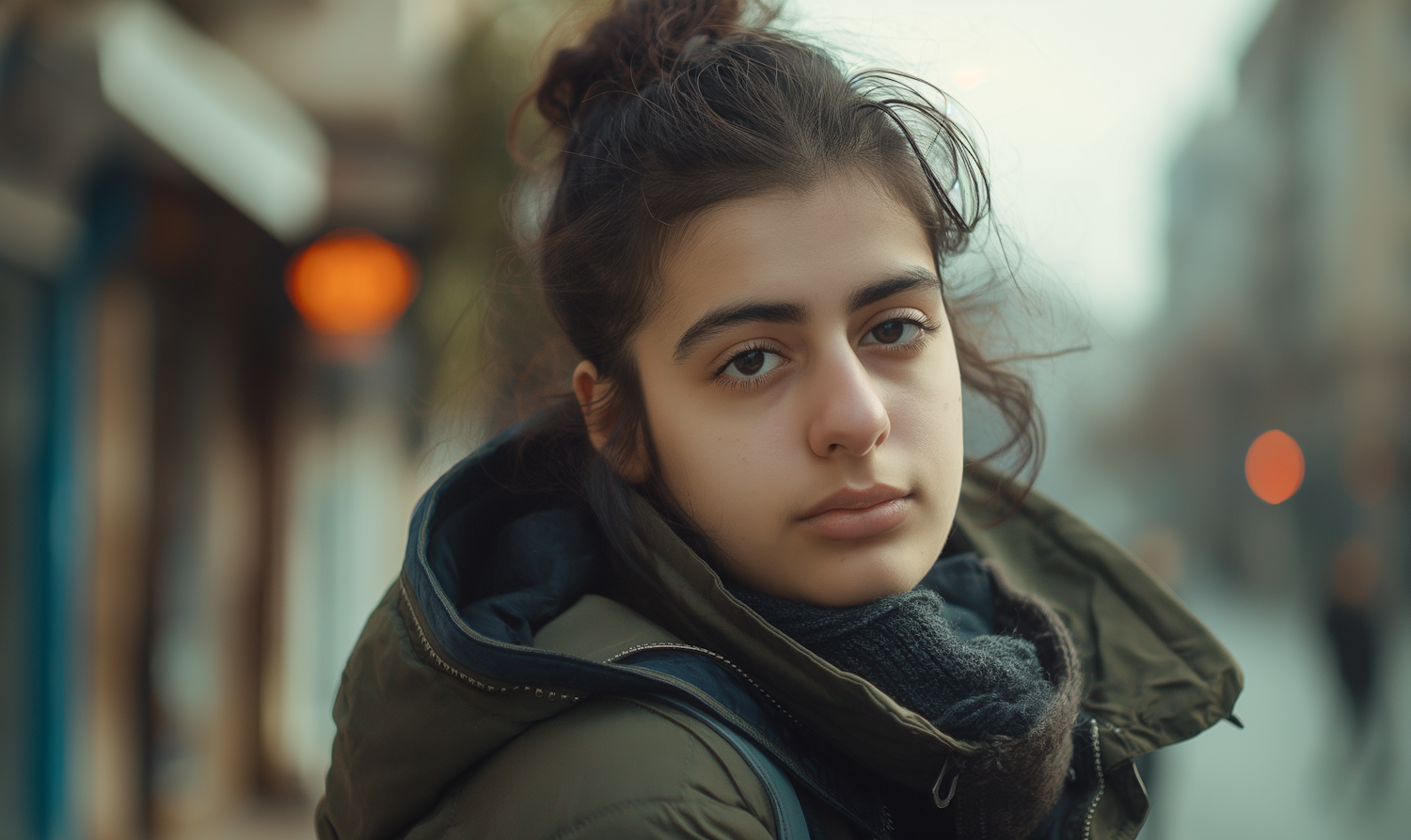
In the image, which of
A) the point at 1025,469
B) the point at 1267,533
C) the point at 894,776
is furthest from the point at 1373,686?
the point at 1267,533

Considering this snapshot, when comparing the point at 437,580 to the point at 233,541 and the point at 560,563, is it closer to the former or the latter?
the point at 560,563

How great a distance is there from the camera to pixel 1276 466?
28.3 m

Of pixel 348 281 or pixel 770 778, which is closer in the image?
pixel 770 778

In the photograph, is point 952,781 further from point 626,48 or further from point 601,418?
point 626,48

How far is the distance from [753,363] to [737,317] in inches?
2.8

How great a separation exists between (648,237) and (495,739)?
70 centimetres

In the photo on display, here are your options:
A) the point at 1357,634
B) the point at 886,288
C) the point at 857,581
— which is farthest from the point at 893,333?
the point at 1357,634

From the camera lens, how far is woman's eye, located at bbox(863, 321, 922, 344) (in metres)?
1.34

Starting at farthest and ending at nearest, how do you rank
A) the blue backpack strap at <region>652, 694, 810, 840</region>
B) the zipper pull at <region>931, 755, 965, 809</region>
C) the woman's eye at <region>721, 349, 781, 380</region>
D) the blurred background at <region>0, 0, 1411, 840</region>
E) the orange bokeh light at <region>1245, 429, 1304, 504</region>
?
the orange bokeh light at <region>1245, 429, 1304, 504</region> → the blurred background at <region>0, 0, 1411, 840</region> → the woman's eye at <region>721, 349, 781, 380</region> → the zipper pull at <region>931, 755, 965, 809</region> → the blue backpack strap at <region>652, 694, 810, 840</region>

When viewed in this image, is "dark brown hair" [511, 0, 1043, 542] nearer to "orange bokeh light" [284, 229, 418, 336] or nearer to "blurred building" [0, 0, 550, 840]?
"blurred building" [0, 0, 550, 840]

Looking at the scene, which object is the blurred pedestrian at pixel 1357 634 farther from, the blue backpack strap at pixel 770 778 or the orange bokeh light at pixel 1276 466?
Result: the orange bokeh light at pixel 1276 466

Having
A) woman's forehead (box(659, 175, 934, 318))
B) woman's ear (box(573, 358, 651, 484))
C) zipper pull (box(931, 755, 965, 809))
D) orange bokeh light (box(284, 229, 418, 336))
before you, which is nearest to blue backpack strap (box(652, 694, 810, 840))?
zipper pull (box(931, 755, 965, 809))

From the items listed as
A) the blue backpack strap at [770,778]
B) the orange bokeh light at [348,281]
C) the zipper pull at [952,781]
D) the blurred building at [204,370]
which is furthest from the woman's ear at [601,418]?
the orange bokeh light at [348,281]

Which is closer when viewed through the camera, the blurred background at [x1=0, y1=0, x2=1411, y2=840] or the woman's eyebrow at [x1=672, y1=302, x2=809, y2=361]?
the woman's eyebrow at [x1=672, y1=302, x2=809, y2=361]
